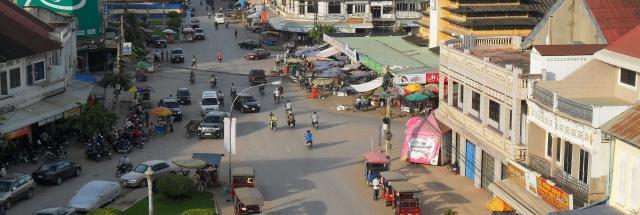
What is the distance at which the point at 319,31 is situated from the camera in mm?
111812

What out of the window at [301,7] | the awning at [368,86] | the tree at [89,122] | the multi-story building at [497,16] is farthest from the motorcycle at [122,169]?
the window at [301,7]

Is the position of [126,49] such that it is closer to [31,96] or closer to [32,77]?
[32,77]

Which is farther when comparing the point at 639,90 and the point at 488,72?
the point at 488,72

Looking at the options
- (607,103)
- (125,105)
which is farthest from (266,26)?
(607,103)

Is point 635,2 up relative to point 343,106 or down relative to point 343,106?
up

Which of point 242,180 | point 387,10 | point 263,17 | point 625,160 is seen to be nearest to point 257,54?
point 387,10

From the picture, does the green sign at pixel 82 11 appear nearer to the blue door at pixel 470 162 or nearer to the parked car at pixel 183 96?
the parked car at pixel 183 96

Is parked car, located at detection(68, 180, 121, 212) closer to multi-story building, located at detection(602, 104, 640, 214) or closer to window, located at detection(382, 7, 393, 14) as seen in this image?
multi-story building, located at detection(602, 104, 640, 214)

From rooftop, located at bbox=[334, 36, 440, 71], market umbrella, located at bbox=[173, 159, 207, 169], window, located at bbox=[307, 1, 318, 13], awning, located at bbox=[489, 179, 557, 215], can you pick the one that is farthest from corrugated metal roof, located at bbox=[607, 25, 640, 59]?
window, located at bbox=[307, 1, 318, 13]

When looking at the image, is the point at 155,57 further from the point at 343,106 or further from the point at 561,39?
the point at 561,39

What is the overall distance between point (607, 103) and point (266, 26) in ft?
324

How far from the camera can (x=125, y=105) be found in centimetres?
7306

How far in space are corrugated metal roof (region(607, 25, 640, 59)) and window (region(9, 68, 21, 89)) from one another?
34.9 m

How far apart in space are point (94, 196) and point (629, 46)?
79.1 ft
